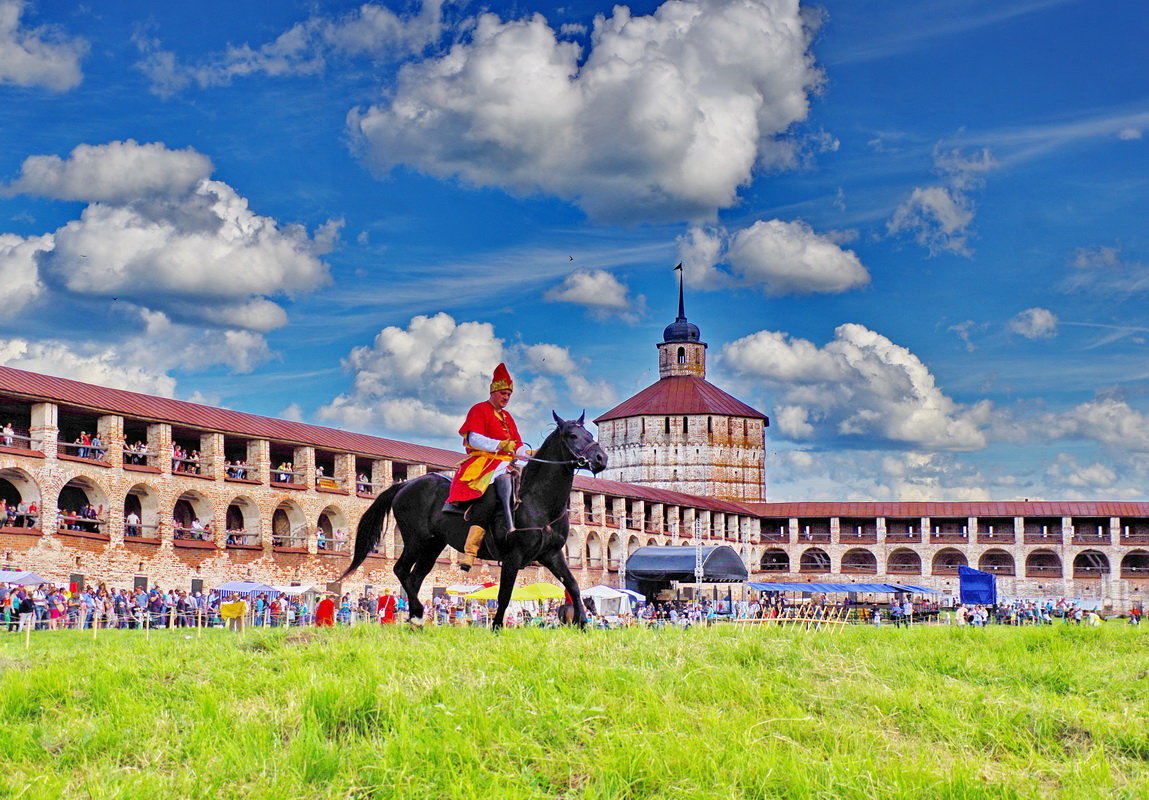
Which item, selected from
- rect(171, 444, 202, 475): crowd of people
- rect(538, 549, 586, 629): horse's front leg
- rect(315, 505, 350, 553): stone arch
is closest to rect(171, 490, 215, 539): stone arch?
rect(171, 444, 202, 475): crowd of people

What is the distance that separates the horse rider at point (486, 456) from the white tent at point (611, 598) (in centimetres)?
2246

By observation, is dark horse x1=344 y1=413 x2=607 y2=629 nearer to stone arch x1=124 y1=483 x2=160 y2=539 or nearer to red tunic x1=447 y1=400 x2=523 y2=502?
red tunic x1=447 y1=400 x2=523 y2=502

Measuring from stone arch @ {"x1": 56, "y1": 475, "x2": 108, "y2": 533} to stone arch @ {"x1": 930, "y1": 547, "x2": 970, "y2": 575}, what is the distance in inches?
2167

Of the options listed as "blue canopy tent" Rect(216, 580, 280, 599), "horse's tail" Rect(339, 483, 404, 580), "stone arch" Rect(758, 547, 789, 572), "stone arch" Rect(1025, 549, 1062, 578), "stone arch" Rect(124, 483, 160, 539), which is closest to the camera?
"horse's tail" Rect(339, 483, 404, 580)

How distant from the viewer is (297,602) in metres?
35.5

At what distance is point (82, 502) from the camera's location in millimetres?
35406

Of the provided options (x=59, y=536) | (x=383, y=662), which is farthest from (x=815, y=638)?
(x=59, y=536)

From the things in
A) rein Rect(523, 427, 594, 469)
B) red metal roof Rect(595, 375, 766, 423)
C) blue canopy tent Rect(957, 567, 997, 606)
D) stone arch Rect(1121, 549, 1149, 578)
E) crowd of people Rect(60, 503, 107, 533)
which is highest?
red metal roof Rect(595, 375, 766, 423)

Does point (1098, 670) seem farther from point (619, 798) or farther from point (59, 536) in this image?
point (59, 536)

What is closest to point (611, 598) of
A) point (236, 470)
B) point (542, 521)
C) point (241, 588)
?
point (241, 588)

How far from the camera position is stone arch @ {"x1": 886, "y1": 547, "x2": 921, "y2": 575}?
7600 centimetres

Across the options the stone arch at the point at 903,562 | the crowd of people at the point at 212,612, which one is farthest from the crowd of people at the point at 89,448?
the stone arch at the point at 903,562

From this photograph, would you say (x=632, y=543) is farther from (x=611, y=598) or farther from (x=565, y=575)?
(x=565, y=575)

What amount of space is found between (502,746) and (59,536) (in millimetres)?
28684
